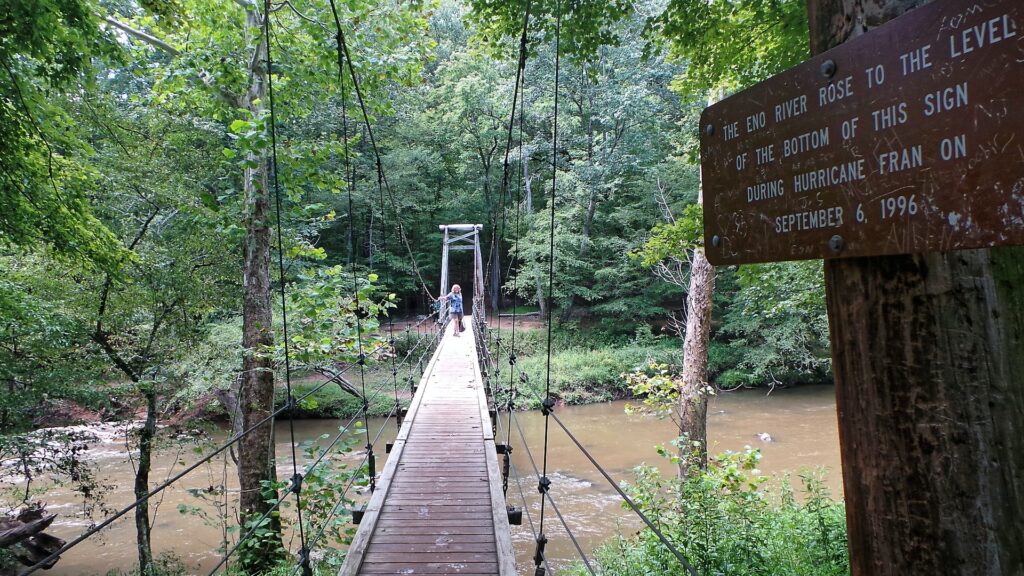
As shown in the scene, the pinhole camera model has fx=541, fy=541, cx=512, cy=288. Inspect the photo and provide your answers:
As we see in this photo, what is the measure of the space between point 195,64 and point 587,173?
396 inches

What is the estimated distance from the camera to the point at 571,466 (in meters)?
8.10

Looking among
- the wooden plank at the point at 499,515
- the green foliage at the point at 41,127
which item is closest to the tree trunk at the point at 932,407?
the wooden plank at the point at 499,515

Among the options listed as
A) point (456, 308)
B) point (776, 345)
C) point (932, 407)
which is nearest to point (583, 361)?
point (776, 345)

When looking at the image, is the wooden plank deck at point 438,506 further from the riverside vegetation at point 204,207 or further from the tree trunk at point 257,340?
the tree trunk at point 257,340

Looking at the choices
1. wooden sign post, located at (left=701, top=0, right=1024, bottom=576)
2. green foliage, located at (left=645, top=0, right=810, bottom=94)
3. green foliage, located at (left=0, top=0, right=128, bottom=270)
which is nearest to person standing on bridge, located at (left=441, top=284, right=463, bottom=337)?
green foliage, located at (left=0, top=0, right=128, bottom=270)

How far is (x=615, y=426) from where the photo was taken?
10031 millimetres

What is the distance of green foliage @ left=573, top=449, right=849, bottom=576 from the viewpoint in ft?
10.6

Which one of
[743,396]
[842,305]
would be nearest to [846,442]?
[842,305]

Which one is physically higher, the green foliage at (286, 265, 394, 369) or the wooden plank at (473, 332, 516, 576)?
the green foliage at (286, 265, 394, 369)

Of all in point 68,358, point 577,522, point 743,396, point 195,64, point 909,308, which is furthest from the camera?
point 743,396

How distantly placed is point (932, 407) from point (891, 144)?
0.32 metres

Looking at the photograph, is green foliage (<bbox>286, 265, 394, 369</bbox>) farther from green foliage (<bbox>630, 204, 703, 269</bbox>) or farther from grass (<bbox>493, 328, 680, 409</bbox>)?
grass (<bbox>493, 328, 680, 409</bbox>)

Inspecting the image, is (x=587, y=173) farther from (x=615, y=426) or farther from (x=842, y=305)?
(x=842, y=305)

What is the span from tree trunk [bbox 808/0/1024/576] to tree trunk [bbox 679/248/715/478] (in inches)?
169
